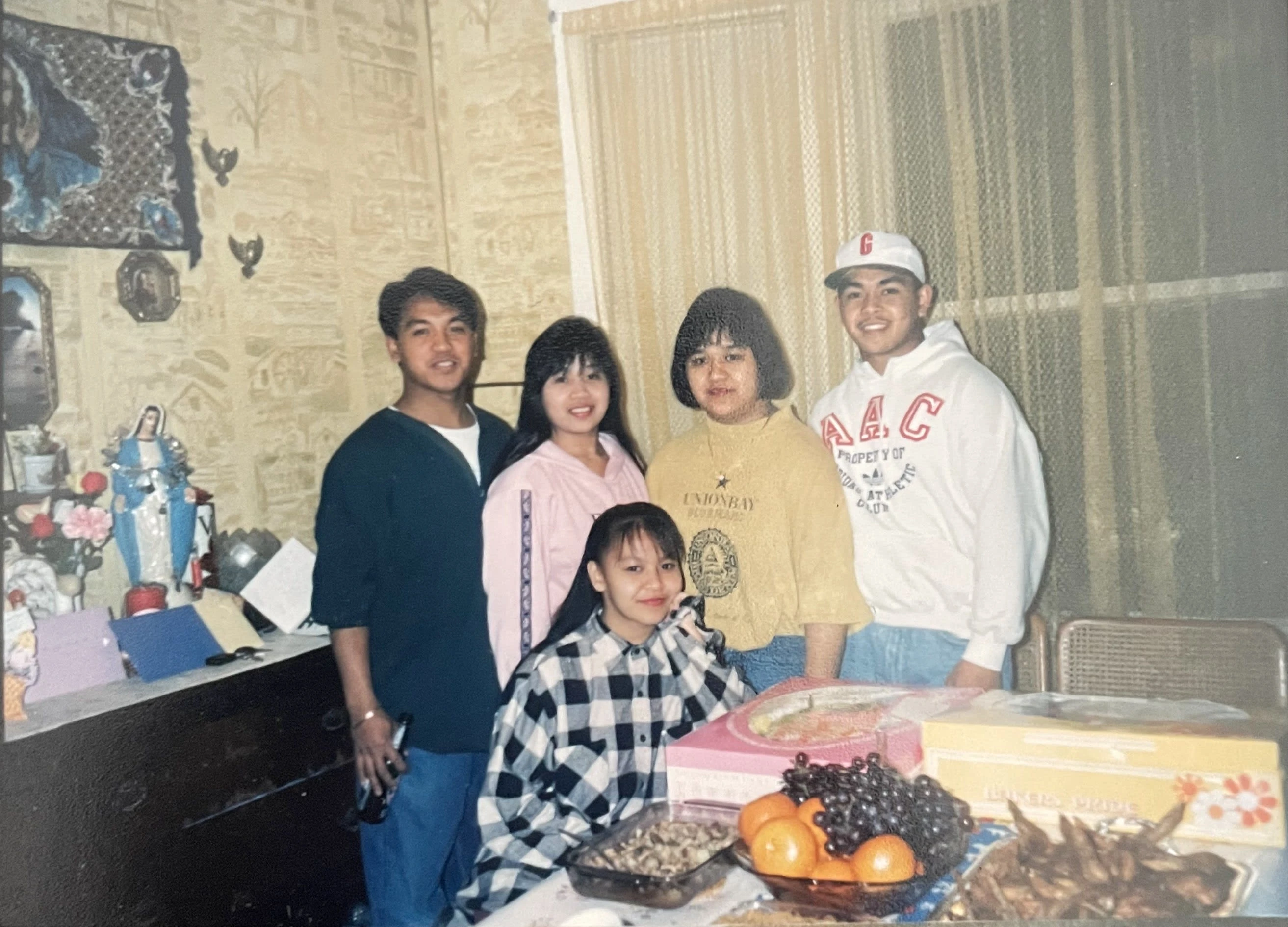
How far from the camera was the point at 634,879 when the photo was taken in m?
1.01

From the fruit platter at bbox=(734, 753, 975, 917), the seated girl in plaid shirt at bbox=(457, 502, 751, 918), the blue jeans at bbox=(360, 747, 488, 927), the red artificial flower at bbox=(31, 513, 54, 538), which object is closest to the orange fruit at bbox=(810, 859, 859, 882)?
the fruit platter at bbox=(734, 753, 975, 917)

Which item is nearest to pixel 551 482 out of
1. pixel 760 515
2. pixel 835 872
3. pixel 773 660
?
pixel 760 515

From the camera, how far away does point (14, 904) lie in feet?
4.84

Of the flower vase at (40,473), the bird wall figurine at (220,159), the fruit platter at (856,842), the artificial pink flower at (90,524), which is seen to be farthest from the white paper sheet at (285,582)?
the fruit platter at (856,842)

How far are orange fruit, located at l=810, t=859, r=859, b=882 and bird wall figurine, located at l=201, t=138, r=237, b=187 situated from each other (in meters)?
1.31

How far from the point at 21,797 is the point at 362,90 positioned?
1182mm

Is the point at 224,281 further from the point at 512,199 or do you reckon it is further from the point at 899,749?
the point at 899,749

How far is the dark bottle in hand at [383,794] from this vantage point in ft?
5.40

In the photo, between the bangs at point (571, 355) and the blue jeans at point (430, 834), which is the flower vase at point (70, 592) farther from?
the bangs at point (571, 355)

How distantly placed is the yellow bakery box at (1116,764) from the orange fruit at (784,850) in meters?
0.26

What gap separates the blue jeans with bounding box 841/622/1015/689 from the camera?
1486 mm

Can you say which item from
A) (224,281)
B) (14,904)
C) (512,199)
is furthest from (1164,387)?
(14,904)

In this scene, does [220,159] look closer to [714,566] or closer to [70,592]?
[70,592]

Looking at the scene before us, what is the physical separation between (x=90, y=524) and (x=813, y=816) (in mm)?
1189
